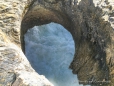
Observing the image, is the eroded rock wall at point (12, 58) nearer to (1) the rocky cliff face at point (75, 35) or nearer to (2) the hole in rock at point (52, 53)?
(1) the rocky cliff face at point (75, 35)

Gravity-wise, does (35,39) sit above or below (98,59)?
below

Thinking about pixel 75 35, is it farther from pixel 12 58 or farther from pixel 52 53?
pixel 52 53

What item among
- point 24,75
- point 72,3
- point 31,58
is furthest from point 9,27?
point 31,58

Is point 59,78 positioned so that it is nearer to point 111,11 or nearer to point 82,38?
point 82,38

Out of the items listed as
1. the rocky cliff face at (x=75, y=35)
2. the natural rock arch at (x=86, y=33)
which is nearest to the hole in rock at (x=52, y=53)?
the natural rock arch at (x=86, y=33)

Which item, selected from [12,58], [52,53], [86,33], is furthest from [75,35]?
[52,53]

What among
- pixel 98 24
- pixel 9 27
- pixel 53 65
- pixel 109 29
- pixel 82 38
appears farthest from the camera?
pixel 53 65
